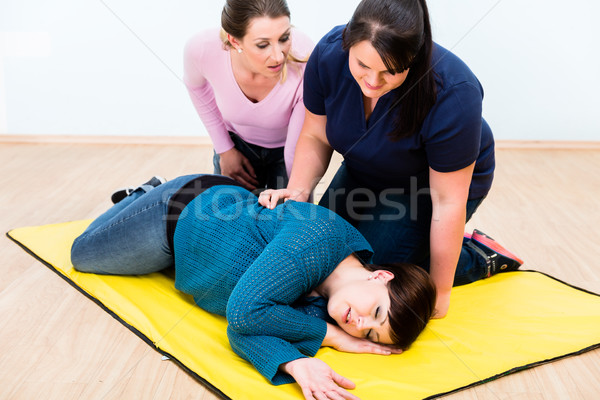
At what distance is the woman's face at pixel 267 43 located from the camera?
1.68 meters

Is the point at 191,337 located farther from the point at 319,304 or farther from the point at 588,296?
the point at 588,296

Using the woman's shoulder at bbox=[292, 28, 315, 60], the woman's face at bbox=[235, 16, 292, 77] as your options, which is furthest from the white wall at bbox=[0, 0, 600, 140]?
the woman's face at bbox=[235, 16, 292, 77]

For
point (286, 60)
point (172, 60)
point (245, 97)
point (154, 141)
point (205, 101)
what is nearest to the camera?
point (286, 60)

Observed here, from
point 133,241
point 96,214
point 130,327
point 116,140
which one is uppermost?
point 133,241

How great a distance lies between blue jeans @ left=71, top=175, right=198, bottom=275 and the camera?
163 cm

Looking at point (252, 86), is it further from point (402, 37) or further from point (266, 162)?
point (402, 37)

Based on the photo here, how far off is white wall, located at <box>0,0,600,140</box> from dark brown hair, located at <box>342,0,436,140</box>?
6.80 feet

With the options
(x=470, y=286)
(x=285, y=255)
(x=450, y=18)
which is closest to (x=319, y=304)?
(x=285, y=255)

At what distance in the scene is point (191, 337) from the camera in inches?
58.1

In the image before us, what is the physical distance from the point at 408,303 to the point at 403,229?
0.44 meters

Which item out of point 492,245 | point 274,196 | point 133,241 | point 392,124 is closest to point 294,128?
point 274,196

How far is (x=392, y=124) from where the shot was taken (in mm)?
1483

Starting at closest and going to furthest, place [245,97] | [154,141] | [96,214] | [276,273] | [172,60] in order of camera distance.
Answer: [276,273]
[245,97]
[96,214]
[172,60]
[154,141]

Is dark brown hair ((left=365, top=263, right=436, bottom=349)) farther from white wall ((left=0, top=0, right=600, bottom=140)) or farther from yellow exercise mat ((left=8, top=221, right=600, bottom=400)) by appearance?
white wall ((left=0, top=0, right=600, bottom=140))
